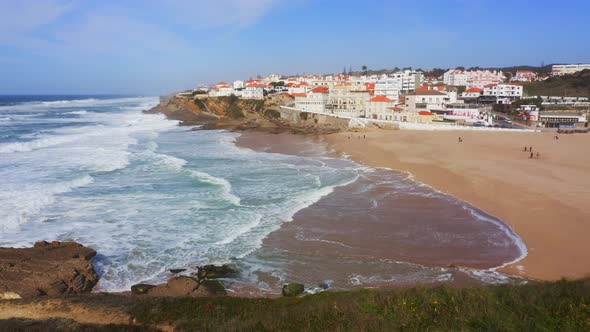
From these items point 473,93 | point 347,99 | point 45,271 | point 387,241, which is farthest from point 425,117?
point 45,271

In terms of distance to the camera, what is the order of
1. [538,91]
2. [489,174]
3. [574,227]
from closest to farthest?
[574,227] < [489,174] < [538,91]

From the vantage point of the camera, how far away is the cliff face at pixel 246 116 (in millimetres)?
52500

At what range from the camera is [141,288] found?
10672 millimetres

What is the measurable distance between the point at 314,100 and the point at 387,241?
52824 mm

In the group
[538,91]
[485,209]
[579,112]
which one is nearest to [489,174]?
[485,209]

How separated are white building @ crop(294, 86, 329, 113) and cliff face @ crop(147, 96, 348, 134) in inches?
132

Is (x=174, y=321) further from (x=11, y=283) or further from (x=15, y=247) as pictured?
(x=15, y=247)

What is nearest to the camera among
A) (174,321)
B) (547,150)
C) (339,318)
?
(339,318)

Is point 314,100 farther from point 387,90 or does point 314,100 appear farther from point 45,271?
point 45,271

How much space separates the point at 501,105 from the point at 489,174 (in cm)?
4211

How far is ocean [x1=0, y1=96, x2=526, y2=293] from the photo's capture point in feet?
42.2

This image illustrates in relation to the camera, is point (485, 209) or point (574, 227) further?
point (485, 209)

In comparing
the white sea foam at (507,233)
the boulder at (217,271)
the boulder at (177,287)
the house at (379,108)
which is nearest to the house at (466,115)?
the house at (379,108)

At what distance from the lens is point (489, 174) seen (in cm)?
2291
